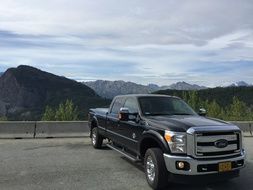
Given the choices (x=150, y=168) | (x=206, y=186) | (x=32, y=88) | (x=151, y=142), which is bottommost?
(x=206, y=186)

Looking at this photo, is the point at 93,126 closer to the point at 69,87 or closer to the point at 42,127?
the point at 42,127

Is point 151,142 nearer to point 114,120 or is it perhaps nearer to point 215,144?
point 215,144

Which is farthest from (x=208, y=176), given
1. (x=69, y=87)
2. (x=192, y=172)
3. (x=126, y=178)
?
(x=69, y=87)

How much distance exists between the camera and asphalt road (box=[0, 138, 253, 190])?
27.5 feet

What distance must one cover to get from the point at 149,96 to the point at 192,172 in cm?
292

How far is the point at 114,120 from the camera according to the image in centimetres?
1094

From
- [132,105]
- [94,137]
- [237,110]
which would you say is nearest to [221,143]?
[132,105]

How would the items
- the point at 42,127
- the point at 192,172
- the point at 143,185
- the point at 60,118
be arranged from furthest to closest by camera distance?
the point at 60,118 → the point at 42,127 → the point at 143,185 → the point at 192,172

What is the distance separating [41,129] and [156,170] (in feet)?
27.9

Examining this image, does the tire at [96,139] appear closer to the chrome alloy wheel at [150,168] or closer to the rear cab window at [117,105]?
the rear cab window at [117,105]

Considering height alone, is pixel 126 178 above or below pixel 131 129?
below

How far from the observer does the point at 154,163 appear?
26.2ft

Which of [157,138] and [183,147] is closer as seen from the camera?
[183,147]

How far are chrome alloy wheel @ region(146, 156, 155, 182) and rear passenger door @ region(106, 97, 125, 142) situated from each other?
7.37 ft
